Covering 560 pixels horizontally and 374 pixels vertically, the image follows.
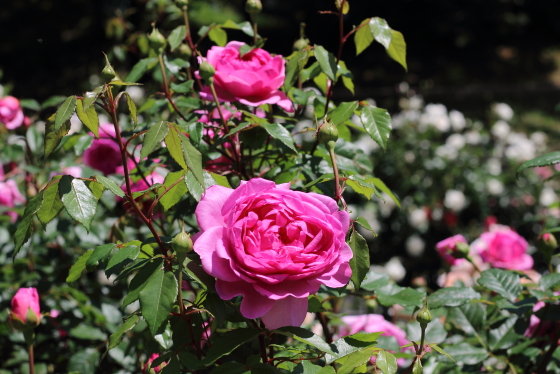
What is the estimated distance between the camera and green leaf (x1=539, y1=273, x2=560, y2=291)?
2.34 feet

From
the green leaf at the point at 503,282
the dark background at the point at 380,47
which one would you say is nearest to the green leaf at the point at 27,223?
the green leaf at the point at 503,282

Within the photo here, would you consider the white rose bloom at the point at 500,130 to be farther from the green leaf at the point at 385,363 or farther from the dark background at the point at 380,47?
the dark background at the point at 380,47

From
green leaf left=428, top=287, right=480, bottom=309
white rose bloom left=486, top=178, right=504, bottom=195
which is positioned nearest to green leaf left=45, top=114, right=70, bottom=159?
green leaf left=428, top=287, right=480, bottom=309

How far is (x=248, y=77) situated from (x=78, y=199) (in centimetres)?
25

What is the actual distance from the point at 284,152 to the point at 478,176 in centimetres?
208

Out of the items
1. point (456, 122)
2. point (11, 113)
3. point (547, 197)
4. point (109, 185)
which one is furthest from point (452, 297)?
point (456, 122)

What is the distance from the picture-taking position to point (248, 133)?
65 centimetres

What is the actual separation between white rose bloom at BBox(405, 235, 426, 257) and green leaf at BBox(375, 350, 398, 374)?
201 cm

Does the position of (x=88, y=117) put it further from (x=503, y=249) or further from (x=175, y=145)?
(x=503, y=249)

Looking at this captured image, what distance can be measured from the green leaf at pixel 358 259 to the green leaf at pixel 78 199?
9.1 inches

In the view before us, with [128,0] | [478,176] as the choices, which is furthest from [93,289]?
[128,0]

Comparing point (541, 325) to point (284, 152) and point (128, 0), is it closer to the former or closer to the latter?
point (284, 152)

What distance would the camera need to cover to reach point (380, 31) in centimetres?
65

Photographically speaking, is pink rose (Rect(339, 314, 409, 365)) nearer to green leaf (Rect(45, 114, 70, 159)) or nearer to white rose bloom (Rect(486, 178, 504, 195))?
green leaf (Rect(45, 114, 70, 159))
